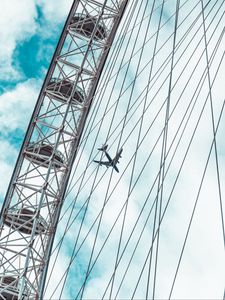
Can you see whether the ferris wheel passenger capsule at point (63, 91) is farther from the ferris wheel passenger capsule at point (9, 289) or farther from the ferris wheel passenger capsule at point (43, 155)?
the ferris wheel passenger capsule at point (9, 289)

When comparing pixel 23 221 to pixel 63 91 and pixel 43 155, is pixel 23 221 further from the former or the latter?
pixel 63 91

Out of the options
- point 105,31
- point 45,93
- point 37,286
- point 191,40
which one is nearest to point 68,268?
point 37,286

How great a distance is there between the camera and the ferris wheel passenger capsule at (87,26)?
24.0 metres

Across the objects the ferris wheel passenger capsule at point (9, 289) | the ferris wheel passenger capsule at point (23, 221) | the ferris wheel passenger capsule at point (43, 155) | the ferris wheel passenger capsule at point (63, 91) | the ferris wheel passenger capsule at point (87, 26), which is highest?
the ferris wheel passenger capsule at point (87, 26)

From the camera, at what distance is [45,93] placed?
23438 millimetres

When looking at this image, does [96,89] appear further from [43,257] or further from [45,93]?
[43,257]

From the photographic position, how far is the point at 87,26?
24219 mm

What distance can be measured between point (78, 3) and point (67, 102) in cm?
337

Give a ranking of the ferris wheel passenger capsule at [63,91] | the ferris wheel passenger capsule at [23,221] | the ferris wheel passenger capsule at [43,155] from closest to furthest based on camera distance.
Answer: the ferris wheel passenger capsule at [23,221] < the ferris wheel passenger capsule at [43,155] < the ferris wheel passenger capsule at [63,91]

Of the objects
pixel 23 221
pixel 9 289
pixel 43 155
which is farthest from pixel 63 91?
pixel 9 289

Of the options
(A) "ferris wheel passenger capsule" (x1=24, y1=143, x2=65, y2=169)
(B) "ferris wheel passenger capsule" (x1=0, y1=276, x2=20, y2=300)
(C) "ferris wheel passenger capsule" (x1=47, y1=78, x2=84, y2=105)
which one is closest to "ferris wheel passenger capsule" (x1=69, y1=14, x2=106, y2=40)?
(C) "ferris wheel passenger capsule" (x1=47, y1=78, x2=84, y2=105)

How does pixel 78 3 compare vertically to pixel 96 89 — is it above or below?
above

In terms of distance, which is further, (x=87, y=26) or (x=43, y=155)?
(x=87, y=26)

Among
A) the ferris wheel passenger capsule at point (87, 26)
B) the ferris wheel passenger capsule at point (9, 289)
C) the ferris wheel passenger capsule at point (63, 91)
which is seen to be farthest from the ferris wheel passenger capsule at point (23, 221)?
the ferris wheel passenger capsule at point (87, 26)
